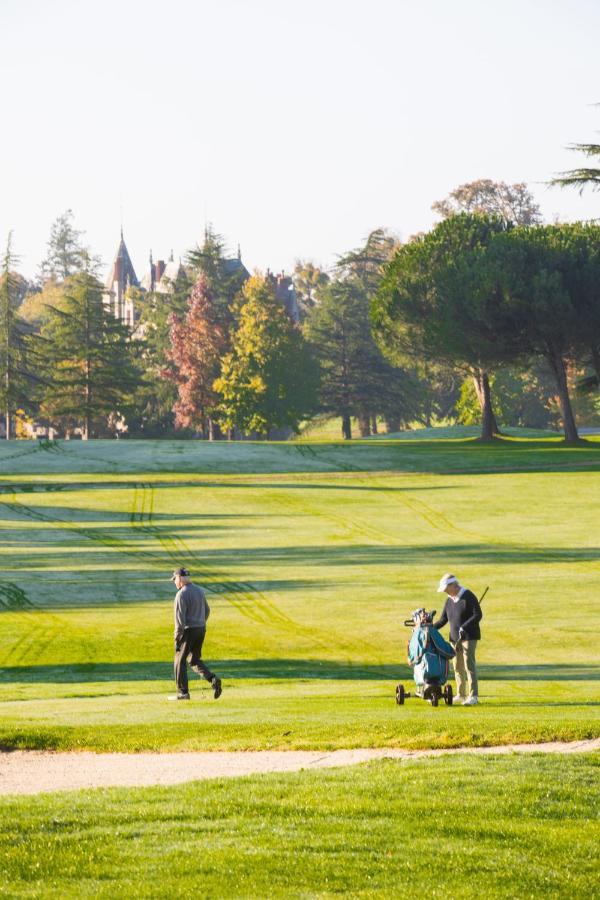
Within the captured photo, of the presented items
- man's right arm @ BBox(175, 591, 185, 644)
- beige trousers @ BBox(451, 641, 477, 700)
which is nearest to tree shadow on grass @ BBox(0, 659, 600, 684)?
beige trousers @ BBox(451, 641, 477, 700)

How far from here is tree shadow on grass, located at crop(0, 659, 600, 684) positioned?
25641 mm

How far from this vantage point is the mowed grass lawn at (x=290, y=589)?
18219 millimetres

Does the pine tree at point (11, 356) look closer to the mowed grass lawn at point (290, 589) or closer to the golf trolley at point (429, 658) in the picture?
the mowed grass lawn at point (290, 589)

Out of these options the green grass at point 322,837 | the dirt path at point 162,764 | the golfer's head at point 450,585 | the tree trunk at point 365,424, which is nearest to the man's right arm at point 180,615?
the golfer's head at point 450,585

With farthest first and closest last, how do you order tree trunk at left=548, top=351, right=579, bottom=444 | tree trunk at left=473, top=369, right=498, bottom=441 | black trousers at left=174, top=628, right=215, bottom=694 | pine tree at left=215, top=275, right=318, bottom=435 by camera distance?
pine tree at left=215, top=275, right=318, bottom=435, tree trunk at left=473, top=369, right=498, bottom=441, tree trunk at left=548, top=351, right=579, bottom=444, black trousers at left=174, top=628, right=215, bottom=694

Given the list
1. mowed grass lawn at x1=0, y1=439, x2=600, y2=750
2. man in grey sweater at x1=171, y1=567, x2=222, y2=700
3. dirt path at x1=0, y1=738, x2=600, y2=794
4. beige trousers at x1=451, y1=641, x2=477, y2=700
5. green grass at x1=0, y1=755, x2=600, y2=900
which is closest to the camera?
green grass at x1=0, y1=755, x2=600, y2=900

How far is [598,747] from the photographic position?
50.3ft

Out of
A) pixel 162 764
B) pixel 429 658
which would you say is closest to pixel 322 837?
pixel 162 764

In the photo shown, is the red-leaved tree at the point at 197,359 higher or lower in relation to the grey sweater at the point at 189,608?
higher

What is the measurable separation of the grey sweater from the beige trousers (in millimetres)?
4013

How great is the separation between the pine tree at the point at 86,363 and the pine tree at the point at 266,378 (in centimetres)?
887

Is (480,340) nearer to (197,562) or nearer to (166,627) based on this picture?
(197,562)

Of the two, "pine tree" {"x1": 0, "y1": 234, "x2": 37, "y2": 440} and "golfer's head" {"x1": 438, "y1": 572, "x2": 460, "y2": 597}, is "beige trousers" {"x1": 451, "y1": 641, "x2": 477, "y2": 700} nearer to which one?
"golfer's head" {"x1": 438, "y1": 572, "x2": 460, "y2": 597}

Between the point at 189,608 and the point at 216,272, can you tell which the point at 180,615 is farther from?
the point at 216,272
